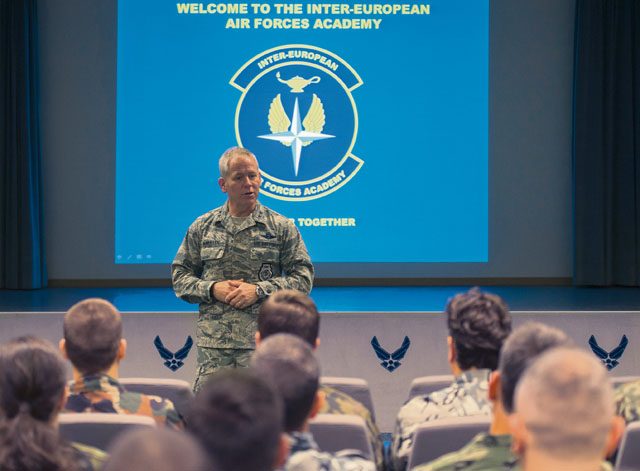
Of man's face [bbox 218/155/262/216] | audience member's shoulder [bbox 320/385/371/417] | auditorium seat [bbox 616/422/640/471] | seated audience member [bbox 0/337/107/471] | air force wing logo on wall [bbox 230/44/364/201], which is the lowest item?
auditorium seat [bbox 616/422/640/471]

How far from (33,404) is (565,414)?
936 mm

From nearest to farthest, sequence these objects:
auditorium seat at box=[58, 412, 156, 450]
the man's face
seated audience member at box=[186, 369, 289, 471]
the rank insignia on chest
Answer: seated audience member at box=[186, 369, 289, 471] → auditorium seat at box=[58, 412, 156, 450] → the man's face → the rank insignia on chest

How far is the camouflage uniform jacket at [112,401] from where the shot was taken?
219 cm

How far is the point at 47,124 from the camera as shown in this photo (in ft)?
23.9

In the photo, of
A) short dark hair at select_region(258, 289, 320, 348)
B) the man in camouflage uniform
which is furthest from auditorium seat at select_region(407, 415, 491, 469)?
the man in camouflage uniform

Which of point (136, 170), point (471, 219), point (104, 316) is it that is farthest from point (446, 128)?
point (104, 316)

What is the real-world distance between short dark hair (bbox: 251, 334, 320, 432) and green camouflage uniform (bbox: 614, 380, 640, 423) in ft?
3.06

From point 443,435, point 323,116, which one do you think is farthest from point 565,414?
point 323,116

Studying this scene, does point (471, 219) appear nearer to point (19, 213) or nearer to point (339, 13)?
point (339, 13)

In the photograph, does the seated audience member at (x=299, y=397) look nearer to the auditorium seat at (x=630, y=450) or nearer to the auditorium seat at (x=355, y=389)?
the auditorium seat at (x=630, y=450)

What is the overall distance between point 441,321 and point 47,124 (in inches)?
154

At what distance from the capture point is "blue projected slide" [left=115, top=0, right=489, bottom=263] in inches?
273

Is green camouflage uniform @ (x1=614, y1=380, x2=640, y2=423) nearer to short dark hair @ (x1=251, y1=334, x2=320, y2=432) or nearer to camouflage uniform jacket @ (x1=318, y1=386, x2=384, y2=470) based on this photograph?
camouflage uniform jacket @ (x1=318, y1=386, x2=384, y2=470)

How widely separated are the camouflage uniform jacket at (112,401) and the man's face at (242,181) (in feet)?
4.25
